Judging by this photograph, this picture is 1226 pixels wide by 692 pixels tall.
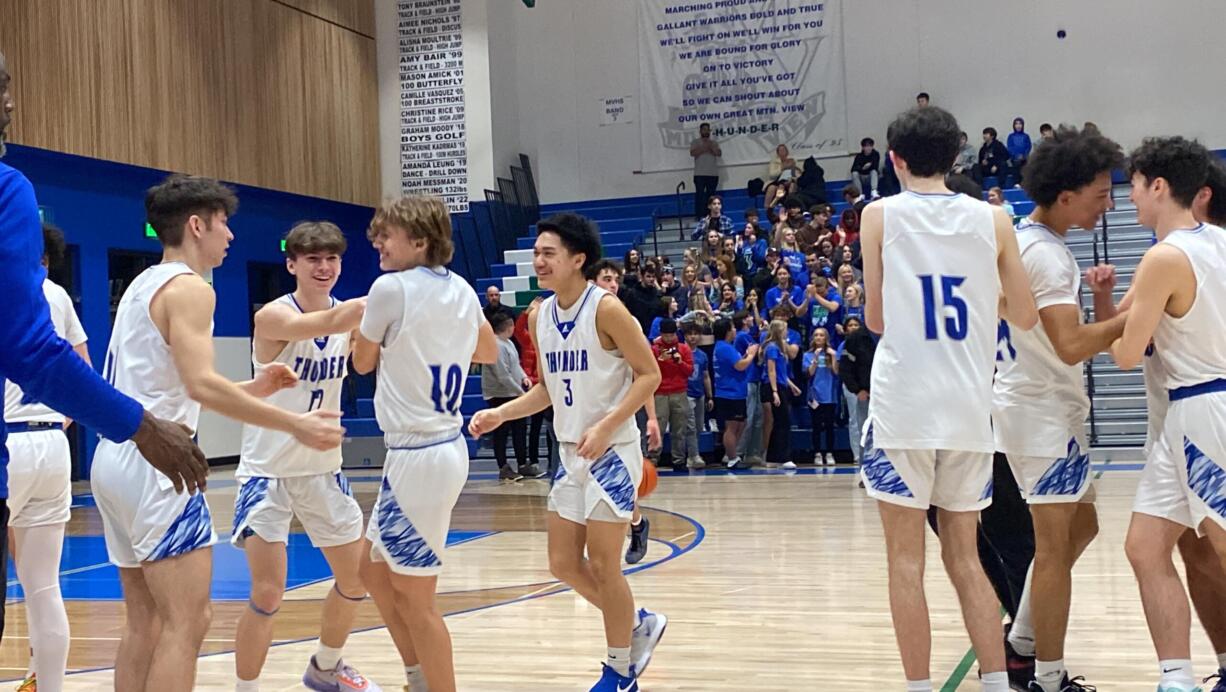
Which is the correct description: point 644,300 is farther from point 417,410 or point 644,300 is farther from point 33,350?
point 33,350

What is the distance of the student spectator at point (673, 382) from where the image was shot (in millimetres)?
13133

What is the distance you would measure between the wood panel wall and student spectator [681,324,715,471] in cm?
654

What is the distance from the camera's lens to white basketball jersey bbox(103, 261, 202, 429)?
11.4 feet

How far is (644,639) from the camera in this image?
4.75 m

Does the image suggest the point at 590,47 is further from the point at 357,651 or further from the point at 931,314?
the point at 931,314

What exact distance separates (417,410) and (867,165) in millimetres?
15442

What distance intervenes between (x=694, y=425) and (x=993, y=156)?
23.5 ft

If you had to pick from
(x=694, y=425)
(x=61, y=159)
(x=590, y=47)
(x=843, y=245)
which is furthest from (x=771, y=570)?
(x=590, y=47)

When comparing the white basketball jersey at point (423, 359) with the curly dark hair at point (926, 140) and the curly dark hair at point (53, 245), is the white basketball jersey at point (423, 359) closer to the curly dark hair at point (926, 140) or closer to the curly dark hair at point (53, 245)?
the curly dark hair at point (926, 140)

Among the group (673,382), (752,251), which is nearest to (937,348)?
(673,382)

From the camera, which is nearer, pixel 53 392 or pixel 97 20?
pixel 53 392

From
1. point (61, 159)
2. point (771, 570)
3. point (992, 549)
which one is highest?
point (61, 159)

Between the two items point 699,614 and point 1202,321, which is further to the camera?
point 699,614

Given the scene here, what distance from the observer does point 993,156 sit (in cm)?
1795
